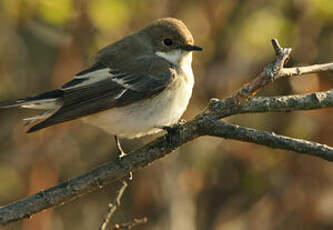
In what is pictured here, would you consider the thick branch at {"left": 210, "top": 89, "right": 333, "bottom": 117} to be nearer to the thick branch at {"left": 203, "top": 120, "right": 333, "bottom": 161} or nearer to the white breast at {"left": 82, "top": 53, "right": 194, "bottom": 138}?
the thick branch at {"left": 203, "top": 120, "right": 333, "bottom": 161}

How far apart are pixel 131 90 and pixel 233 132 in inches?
51.8

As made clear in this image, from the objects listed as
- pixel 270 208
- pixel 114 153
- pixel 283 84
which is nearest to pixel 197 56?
pixel 283 84

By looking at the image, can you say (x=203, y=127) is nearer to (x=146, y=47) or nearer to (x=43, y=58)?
(x=146, y=47)

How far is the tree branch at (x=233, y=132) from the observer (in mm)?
2753

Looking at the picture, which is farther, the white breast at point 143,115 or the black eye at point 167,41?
the black eye at point 167,41

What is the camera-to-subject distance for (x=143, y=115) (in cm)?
387


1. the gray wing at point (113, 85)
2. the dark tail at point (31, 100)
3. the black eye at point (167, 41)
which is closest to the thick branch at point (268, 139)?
the gray wing at point (113, 85)

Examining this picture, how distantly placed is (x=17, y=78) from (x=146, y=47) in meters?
2.04

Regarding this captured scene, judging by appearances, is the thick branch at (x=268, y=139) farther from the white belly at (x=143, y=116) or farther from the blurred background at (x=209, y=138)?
the blurred background at (x=209, y=138)

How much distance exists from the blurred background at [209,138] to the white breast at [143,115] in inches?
61.4

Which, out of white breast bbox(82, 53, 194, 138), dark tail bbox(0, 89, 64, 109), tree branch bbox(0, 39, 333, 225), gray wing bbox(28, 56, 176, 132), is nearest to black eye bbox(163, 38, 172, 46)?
gray wing bbox(28, 56, 176, 132)

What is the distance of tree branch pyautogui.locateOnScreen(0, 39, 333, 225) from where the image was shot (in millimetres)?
2753

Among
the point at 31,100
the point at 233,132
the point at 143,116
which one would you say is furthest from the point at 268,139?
the point at 31,100

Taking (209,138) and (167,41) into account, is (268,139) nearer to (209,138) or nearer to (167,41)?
(167,41)
